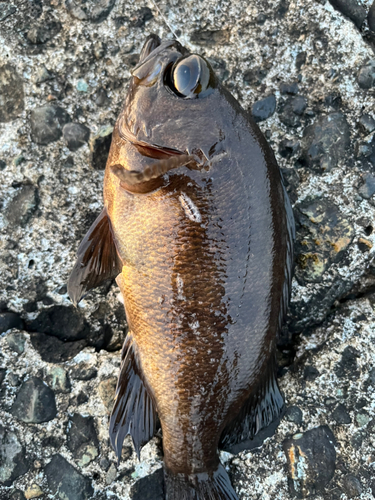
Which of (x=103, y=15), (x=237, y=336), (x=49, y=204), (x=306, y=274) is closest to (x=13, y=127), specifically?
(x=49, y=204)

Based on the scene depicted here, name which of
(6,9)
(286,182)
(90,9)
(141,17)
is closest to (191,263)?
(286,182)

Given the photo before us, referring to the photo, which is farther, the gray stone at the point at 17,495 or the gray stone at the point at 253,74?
the gray stone at the point at 253,74

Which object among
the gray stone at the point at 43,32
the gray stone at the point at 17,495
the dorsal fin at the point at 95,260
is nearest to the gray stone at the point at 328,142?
the dorsal fin at the point at 95,260

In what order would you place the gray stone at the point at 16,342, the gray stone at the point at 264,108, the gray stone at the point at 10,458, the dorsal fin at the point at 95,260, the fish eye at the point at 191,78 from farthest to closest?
the gray stone at the point at 264,108
the gray stone at the point at 16,342
the gray stone at the point at 10,458
the dorsal fin at the point at 95,260
the fish eye at the point at 191,78

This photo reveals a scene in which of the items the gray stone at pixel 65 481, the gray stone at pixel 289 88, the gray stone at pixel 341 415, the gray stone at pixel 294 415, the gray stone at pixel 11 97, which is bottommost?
the gray stone at pixel 65 481

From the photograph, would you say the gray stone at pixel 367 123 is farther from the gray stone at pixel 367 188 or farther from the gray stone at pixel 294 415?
the gray stone at pixel 294 415

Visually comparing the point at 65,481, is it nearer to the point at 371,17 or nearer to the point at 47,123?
the point at 47,123

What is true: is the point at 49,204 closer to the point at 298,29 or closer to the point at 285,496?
the point at 298,29

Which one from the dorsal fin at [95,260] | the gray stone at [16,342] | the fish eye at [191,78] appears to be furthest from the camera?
the gray stone at [16,342]
